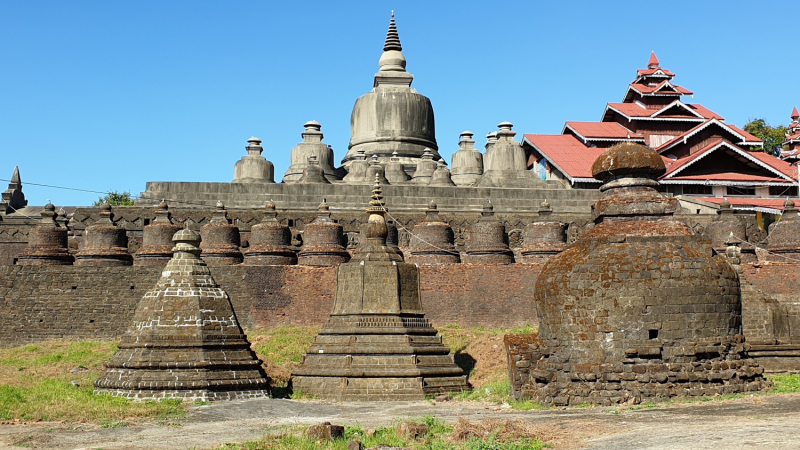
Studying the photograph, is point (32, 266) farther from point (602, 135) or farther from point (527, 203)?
point (602, 135)

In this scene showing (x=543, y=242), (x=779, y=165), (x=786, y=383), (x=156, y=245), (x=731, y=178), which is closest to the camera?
(x=786, y=383)

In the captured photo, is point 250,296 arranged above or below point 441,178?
below

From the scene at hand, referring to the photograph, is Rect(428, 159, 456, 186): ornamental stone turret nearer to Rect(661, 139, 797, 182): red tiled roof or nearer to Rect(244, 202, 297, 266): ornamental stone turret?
Rect(661, 139, 797, 182): red tiled roof

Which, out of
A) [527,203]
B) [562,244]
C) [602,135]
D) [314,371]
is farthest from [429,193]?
[314,371]

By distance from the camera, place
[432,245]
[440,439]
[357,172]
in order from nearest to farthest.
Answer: [440,439] → [432,245] → [357,172]

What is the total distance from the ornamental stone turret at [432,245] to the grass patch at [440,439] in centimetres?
1565

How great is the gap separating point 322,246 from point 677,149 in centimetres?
1998

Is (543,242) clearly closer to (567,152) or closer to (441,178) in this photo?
(441,178)

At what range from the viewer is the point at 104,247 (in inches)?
1036

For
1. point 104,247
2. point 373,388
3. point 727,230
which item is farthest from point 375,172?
point 373,388

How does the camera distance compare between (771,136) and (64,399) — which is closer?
(64,399)

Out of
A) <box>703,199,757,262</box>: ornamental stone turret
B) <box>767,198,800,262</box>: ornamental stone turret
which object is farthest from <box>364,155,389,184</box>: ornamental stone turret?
<box>767,198,800,262</box>: ornamental stone turret

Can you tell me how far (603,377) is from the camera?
1267cm

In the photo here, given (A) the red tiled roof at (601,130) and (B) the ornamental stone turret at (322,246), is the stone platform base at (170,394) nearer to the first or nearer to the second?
(B) the ornamental stone turret at (322,246)
